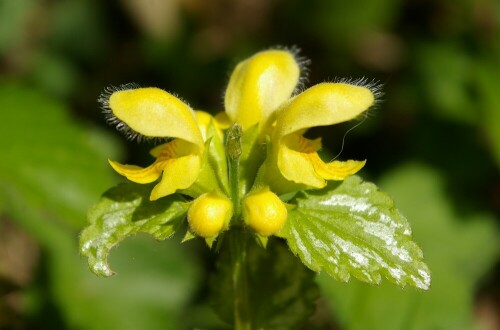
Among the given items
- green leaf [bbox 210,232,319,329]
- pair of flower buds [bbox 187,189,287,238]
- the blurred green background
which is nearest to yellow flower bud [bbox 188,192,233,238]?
pair of flower buds [bbox 187,189,287,238]

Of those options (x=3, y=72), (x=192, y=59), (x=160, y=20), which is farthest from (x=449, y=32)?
(x=3, y=72)

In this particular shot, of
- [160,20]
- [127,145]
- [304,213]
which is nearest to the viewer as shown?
[304,213]

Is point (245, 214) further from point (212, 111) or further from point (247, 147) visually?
point (212, 111)

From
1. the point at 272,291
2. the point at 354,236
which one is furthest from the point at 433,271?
the point at 354,236

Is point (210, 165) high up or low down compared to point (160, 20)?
up

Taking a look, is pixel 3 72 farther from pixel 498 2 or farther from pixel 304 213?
pixel 304 213

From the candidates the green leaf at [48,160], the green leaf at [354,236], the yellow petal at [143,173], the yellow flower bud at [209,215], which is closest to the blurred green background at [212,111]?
the green leaf at [48,160]
